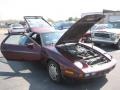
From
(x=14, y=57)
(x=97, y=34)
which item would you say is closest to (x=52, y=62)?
(x=14, y=57)

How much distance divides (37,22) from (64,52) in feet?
9.85

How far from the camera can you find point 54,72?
6.21 metres

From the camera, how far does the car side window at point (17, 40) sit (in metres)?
7.68

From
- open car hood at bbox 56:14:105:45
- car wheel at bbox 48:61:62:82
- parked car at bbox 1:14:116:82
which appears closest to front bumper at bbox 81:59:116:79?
parked car at bbox 1:14:116:82

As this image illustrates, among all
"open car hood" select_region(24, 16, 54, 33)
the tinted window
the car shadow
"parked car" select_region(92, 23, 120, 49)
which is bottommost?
"parked car" select_region(92, 23, 120, 49)

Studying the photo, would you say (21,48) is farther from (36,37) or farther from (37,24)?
(37,24)

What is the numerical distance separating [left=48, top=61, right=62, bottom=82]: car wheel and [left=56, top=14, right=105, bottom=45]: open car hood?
79cm

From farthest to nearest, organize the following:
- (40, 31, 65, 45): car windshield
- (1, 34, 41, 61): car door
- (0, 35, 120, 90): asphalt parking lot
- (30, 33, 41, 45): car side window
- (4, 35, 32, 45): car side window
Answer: (4, 35, 32, 45): car side window < (30, 33, 41, 45): car side window < (40, 31, 65, 45): car windshield < (1, 34, 41, 61): car door < (0, 35, 120, 90): asphalt parking lot

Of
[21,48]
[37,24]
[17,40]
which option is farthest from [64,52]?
[37,24]

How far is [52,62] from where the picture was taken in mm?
6324

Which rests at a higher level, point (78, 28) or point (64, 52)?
point (78, 28)

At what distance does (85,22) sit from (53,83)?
1935mm

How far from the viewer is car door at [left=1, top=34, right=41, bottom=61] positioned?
23.3 feet

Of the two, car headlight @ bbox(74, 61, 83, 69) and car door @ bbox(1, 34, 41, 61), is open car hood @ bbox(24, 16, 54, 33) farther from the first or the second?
car headlight @ bbox(74, 61, 83, 69)
